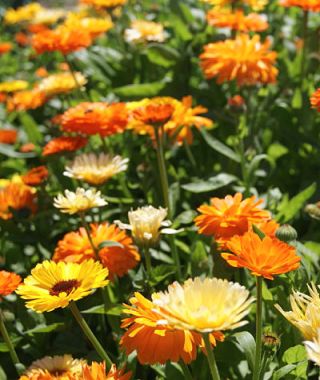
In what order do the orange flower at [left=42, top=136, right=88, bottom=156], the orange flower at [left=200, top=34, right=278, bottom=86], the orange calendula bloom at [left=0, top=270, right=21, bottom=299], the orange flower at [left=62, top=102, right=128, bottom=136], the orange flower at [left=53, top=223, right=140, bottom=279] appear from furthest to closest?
the orange flower at [left=200, top=34, right=278, bottom=86], the orange flower at [left=42, top=136, right=88, bottom=156], the orange flower at [left=62, top=102, right=128, bottom=136], the orange flower at [left=53, top=223, right=140, bottom=279], the orange calendula bloom at [left=0, top=270, right=21, bottom=299]

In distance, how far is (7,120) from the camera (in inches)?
124

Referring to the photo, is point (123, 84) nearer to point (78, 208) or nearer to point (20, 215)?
point (20, 215)

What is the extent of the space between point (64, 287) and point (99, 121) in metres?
0.74

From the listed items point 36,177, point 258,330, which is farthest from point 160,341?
point 36,177

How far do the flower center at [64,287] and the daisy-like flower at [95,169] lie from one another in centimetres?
54

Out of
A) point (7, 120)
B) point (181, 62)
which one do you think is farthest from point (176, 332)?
point (7, 120)

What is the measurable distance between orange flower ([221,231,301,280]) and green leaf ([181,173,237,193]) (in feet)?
2.84

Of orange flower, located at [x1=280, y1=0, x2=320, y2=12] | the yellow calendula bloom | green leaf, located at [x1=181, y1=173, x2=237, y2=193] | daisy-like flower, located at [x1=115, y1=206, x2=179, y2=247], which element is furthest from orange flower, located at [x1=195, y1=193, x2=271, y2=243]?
the yellow calendula bloom

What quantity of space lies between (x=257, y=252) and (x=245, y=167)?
0.94 metres

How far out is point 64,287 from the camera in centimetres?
120

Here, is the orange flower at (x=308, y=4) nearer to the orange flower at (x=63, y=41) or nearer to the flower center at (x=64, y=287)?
the orange flower at (x=63, y=41)

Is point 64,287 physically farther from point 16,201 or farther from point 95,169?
point 16,201

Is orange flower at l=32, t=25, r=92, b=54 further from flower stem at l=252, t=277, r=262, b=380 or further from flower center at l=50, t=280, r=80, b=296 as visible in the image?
flower stem at l=252, t=277, r=262, b=380

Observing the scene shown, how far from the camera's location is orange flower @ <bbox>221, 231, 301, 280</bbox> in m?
1.04
